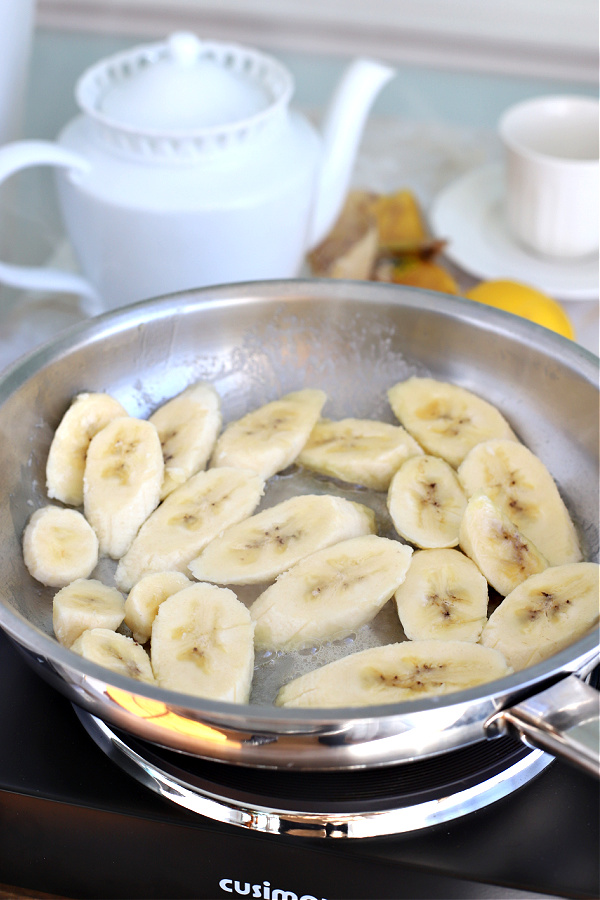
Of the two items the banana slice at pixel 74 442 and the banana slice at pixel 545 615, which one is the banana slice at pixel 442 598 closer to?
the banana slice at pixel 545 615

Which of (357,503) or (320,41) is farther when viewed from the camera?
(320,41)

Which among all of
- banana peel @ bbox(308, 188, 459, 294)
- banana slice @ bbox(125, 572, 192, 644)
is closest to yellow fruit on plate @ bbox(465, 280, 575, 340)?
banana peel @ bbox(308, 188, 459, 294)

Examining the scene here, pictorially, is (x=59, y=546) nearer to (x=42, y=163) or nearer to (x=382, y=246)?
(x=42, y=163)

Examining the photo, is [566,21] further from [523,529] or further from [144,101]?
[523,529]

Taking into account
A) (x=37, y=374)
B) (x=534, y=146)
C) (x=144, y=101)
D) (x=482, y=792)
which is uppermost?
(x=534, y=146)

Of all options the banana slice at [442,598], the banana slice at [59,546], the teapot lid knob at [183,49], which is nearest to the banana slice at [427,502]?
the banana slice at [442,598]

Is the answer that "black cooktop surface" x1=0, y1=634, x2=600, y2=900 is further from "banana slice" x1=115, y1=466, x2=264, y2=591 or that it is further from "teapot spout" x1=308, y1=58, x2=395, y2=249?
"teapot spout" x1=308, y1=58, x2=395, y2=249

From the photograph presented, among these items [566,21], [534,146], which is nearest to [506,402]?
[534,146]
